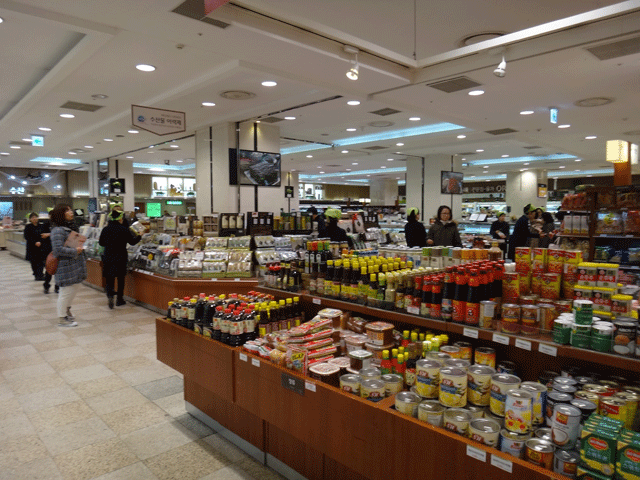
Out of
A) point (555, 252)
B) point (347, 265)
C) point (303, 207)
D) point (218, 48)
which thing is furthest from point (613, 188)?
point (303, 207)

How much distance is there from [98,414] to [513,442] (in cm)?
327

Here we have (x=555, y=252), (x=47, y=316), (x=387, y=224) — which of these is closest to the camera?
(x=555, y=252)

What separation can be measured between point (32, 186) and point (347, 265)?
70.0 ft

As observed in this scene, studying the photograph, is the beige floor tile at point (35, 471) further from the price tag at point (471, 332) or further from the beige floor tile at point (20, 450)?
the price tag at point (471, 332)

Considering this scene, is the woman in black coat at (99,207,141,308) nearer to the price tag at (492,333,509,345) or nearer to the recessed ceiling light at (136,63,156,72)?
the recessed ceiling light at (136,63,156,72)

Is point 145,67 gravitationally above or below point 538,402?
above

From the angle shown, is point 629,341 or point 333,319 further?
point 333,319

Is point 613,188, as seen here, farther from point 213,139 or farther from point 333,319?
point 213,139

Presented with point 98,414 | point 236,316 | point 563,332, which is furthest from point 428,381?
point 98,414

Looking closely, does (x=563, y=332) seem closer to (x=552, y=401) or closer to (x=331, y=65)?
(x=552, y=401)

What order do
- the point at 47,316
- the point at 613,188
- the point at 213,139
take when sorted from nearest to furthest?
the point at 613,188 < the point at 47,316 < the point at 213,139

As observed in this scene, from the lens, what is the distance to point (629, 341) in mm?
1928

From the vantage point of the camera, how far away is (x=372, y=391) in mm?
2174

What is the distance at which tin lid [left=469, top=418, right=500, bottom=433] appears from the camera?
1767 mm
